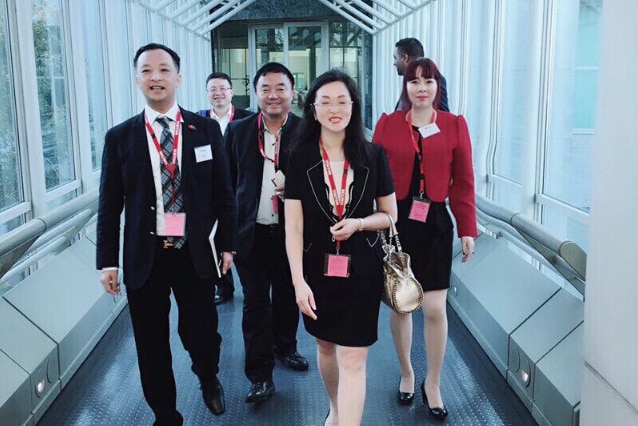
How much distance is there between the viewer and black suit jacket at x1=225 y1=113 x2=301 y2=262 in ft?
12.2

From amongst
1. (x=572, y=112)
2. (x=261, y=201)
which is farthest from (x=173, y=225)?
(x=572, y=112)

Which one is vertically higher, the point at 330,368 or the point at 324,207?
the point at 324,207

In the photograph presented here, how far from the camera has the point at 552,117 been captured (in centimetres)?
460

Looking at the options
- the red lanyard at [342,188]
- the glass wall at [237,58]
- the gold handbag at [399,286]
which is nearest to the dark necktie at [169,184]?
the red lanyard at [342,188]

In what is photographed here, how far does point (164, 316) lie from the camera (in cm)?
330

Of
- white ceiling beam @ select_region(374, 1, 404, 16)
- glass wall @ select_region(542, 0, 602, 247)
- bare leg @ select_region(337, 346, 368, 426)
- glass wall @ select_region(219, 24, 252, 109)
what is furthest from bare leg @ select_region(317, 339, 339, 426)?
glass wall @ select_region(219, 24, 252, 109)

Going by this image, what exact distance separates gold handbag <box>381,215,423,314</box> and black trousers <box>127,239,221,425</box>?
3.20 feet

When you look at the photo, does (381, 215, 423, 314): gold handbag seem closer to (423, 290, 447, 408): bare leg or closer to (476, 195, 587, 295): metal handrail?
(423, 290, 447, 408): bare leg

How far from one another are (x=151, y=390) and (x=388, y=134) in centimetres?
175

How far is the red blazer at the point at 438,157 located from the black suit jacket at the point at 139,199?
3.00 feet

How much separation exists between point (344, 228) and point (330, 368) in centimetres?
76

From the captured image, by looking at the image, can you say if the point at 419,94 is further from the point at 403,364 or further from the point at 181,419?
the point at 181,419

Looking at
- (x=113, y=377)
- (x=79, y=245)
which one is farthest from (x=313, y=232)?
(x=79, y=245)

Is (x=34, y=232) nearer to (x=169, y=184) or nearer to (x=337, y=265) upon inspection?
(x=169, y=184)
